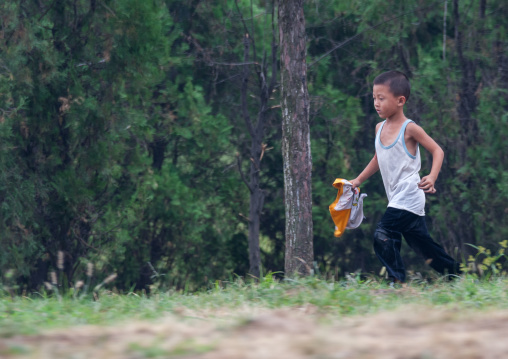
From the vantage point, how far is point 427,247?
6086 millimetres

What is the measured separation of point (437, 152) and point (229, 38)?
11.4m

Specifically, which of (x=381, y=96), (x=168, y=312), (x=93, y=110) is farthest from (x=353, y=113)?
(x=168, y=312)

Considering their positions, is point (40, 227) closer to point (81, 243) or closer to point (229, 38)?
point (81, 243)

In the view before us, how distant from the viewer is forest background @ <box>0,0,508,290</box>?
1310cm

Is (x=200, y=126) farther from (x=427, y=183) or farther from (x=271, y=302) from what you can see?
(x=271, y=302)

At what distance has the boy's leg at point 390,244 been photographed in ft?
19.6

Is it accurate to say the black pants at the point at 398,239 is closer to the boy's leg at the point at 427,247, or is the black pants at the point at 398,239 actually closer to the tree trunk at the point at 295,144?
the boy's leg at the point at 427,247

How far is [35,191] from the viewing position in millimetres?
12969

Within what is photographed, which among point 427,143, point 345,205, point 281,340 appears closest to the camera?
point 281,340

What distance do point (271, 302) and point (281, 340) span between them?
6.07 feet

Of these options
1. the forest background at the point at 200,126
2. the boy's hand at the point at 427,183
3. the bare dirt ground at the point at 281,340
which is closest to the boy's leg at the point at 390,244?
the boy's hand at the point at 427,183

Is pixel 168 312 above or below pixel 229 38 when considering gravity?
below

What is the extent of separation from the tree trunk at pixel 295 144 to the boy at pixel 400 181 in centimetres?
235

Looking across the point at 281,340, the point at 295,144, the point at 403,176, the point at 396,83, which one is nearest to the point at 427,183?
the point at 403,176
